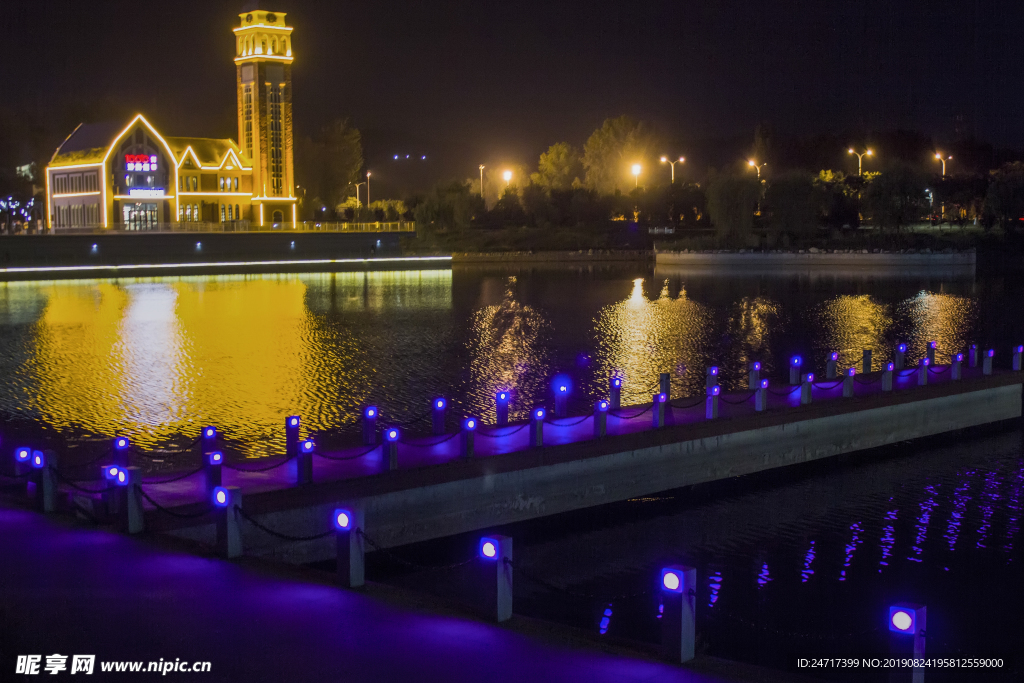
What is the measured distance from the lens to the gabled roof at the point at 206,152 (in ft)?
244

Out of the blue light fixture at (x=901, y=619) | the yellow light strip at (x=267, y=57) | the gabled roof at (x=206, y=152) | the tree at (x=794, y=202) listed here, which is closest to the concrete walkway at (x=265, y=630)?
the blue light fixture at (x=901, y=619)

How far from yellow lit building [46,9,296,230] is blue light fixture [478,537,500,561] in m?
64.1

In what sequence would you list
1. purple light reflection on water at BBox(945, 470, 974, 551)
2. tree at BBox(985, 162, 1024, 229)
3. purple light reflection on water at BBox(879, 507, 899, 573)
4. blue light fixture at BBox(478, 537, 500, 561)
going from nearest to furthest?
1. blue light fixture at BBox(478, 537, 500, 561)
2. purple light reflection on water at BBox(879, 507, 899, 573)
3. purple light reflection on water at BBox(945, 470, 974, 551)
4. tree at BBox(985, 162, 1024, 229)

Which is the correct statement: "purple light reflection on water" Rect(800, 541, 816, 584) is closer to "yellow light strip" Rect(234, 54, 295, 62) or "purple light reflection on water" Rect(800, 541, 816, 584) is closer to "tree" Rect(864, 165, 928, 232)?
"tree" Rect(864, 165, 928, 232)

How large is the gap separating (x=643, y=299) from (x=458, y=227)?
54630 mm

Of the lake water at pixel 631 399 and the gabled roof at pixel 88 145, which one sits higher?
the gabled roof at pixel 88 145

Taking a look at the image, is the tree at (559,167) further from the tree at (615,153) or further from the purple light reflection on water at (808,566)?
the purple light reflection on water at (808,566)

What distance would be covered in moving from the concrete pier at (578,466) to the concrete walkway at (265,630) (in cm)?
145

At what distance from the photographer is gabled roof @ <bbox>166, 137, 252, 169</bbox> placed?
244 feet

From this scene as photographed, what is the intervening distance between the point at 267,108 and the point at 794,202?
40.3m

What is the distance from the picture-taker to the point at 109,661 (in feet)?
24.0

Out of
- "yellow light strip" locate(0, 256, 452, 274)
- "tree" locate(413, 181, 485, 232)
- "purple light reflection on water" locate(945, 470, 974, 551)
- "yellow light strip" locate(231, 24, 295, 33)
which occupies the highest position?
"yellow light strip" locate(231, 24, 295, 33)

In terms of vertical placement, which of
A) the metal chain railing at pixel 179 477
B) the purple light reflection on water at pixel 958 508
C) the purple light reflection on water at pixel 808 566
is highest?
the metal chain railing at pixel 179 477

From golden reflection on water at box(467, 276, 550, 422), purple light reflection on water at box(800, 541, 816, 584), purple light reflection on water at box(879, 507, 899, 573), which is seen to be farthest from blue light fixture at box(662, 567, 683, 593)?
golden reflection on water at box(467, 276, 550, 422)
